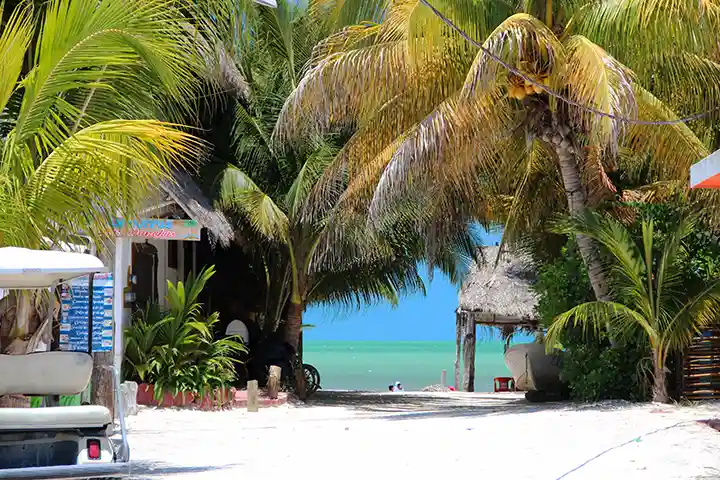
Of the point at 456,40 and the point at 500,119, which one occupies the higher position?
the point at 456,40

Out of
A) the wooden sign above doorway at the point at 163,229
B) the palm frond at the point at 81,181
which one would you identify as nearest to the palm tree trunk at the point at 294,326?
the wooden sign above doorway at the point at 163,229

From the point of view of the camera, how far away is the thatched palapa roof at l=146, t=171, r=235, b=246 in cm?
1520

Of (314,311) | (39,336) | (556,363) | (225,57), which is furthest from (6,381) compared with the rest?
(314,311)

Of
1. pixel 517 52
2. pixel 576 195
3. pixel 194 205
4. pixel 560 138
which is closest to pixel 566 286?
pixel 576 195

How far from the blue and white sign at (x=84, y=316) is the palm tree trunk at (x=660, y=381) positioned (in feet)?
21.1

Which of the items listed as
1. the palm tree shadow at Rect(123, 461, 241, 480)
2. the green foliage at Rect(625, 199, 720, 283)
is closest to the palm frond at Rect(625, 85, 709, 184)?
the green foliage at Rect(625, 199, 720, 283)

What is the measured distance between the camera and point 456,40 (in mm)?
14125

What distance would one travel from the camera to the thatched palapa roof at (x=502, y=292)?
82.8ft

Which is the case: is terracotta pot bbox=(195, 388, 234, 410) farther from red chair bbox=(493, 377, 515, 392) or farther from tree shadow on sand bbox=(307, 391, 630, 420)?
red chair bbox=(493, 377, 515, 392)

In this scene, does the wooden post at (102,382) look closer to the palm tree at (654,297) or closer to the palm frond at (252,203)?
the palm tree at (654,297)

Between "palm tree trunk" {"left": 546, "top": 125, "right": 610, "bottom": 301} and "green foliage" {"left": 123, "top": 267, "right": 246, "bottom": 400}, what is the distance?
5296 millimetres

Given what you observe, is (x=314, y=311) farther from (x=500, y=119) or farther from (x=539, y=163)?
(x=500, y=119)

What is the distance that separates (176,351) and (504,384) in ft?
48.2

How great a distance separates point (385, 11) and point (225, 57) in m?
2.42
